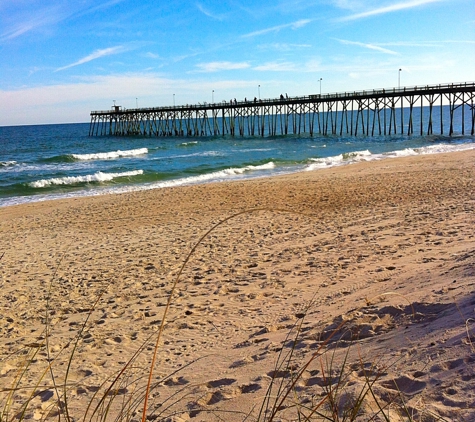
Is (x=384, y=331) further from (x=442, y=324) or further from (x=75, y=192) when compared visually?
(x=75, y=192)

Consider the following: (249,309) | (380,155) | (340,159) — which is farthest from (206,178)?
(249,309)

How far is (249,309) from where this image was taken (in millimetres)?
5973

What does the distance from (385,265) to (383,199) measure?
697cm

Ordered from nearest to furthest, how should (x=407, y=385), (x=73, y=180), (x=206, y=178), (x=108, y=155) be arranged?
(x=407, y=385)
(x=206, y=178)
(x=73, y=180)
(x=108, y=155)

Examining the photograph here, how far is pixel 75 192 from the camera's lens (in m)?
22.8

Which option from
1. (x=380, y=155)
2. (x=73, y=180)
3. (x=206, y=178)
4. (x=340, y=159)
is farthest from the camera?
(x=380, y=155)

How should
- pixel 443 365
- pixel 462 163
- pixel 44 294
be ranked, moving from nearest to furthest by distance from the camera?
1. pixel 443 365
2. pixel 44 294
3. pixel 462 163

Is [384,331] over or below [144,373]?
over

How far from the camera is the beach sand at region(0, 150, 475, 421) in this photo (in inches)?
127

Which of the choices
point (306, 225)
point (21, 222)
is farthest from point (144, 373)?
point (21, 222)

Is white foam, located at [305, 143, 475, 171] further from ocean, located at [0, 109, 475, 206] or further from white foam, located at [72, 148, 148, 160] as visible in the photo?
white foam, located at [72, 148, 148, 160]

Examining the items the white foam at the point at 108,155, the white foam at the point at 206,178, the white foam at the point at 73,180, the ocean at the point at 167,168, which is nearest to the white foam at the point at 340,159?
the ocean at the point at 167,168

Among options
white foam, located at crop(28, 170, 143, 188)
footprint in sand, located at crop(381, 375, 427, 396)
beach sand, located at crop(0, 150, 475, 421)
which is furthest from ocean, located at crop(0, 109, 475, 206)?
footprint in sand, located at crop(381, 375, 427, 396)

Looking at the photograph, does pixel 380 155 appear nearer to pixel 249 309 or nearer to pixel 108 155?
pixel 108 155
